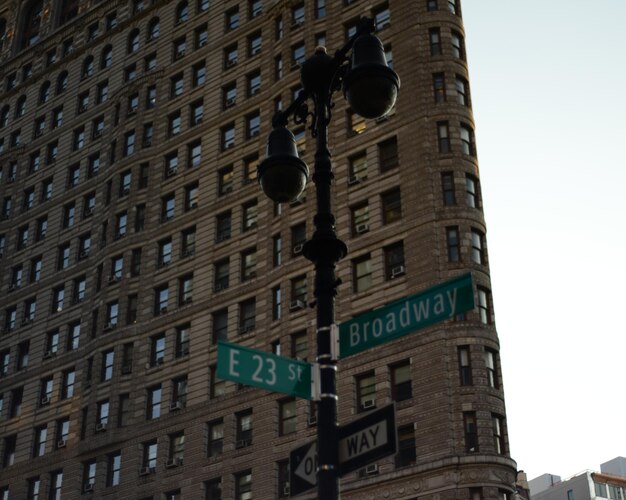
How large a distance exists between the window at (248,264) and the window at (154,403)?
758 cm

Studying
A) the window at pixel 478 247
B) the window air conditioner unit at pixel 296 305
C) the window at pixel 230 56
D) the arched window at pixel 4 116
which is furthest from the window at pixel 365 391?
the arched window at pixel 4 116

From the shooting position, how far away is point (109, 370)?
54.9m

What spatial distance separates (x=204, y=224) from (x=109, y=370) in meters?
9.86

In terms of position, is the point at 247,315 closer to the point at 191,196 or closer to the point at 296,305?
the point at 296,305

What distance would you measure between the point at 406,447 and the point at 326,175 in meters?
30.2

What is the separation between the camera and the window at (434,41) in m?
49.8

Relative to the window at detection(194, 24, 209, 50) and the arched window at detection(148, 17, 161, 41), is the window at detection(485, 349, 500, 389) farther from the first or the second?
the arched window at detection(148, 17, 161, 41)

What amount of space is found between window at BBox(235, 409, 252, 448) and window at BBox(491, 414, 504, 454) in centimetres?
1230

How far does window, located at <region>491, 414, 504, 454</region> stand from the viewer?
40188 mm

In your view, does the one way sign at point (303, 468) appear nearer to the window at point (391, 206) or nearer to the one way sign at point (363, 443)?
the one way sign at point (363, 443)

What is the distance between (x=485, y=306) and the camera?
43750 mm

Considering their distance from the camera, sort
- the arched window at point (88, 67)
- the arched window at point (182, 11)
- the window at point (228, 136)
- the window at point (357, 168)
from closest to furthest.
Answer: the window at point (357, 168), the window at point (228, 136), the arched window at point (182, 11), the arched window at point (88, 67)

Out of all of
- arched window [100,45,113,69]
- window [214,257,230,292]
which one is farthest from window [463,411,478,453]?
arched window [100,45,113,69]

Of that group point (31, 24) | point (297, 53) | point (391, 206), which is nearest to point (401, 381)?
point (391, 206)
